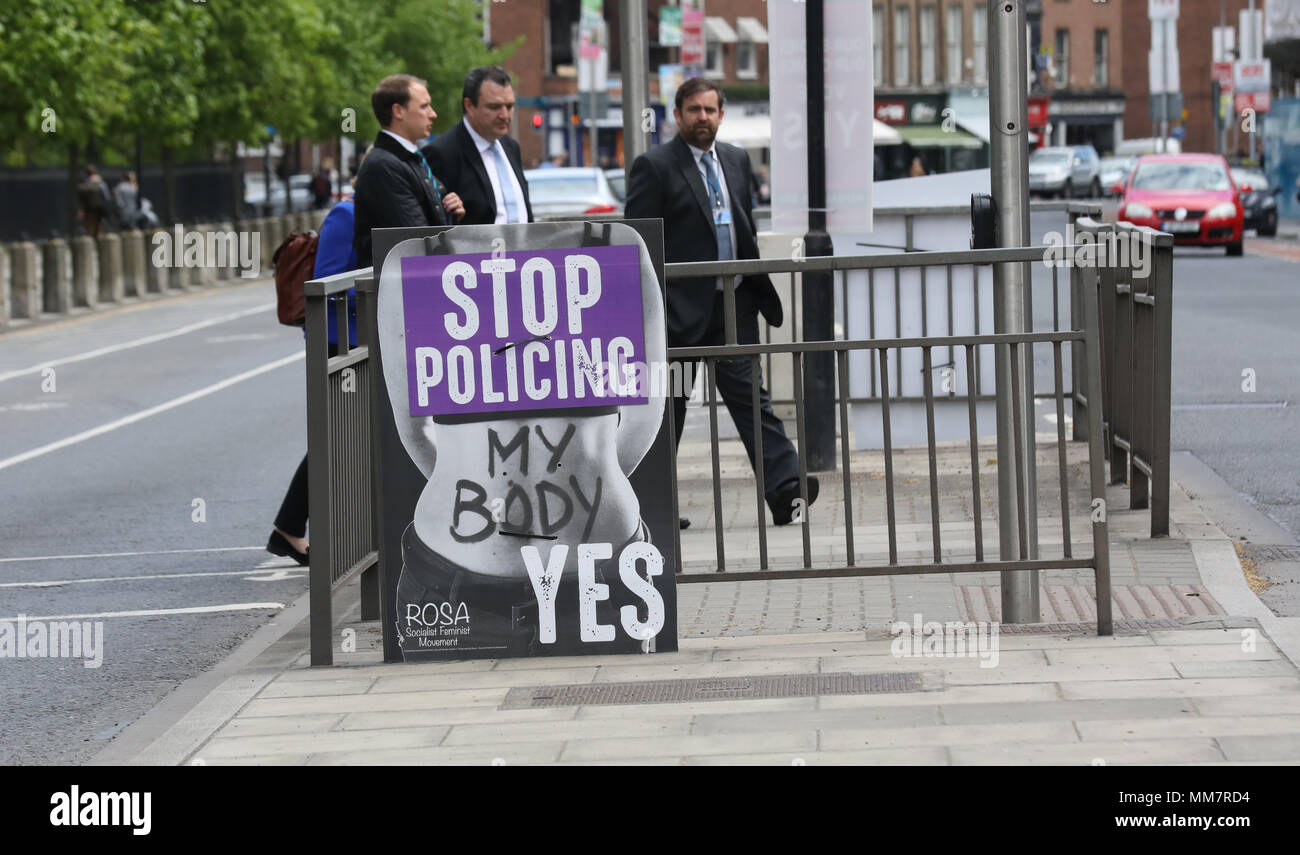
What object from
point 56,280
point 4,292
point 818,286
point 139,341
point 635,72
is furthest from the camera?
point 56,280

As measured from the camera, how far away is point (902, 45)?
83.9m

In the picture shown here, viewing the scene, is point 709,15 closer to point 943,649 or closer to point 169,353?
point 169,353

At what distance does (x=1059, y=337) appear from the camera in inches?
250

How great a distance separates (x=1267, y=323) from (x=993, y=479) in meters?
10.7

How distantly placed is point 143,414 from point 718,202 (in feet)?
A: 28.0

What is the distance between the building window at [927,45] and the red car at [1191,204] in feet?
167

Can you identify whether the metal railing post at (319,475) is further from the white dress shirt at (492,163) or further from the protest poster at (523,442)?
the white dress shirt at (492,163)

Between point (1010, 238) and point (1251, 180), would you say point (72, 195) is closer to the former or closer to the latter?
point (1251, 180)

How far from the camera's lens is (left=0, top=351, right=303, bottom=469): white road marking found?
13883 millimetres

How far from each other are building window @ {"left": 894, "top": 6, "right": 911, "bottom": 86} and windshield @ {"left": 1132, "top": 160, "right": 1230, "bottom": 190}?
50553mm

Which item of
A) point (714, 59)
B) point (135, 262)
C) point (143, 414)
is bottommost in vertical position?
point (143, 414)

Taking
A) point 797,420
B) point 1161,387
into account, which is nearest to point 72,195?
point 1161,387

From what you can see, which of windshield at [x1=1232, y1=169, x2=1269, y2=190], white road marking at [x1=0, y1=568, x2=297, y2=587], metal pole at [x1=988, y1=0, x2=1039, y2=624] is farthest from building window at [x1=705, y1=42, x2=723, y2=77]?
metal pole at [x1=988, y1=0, x2=1039, y2=624]
